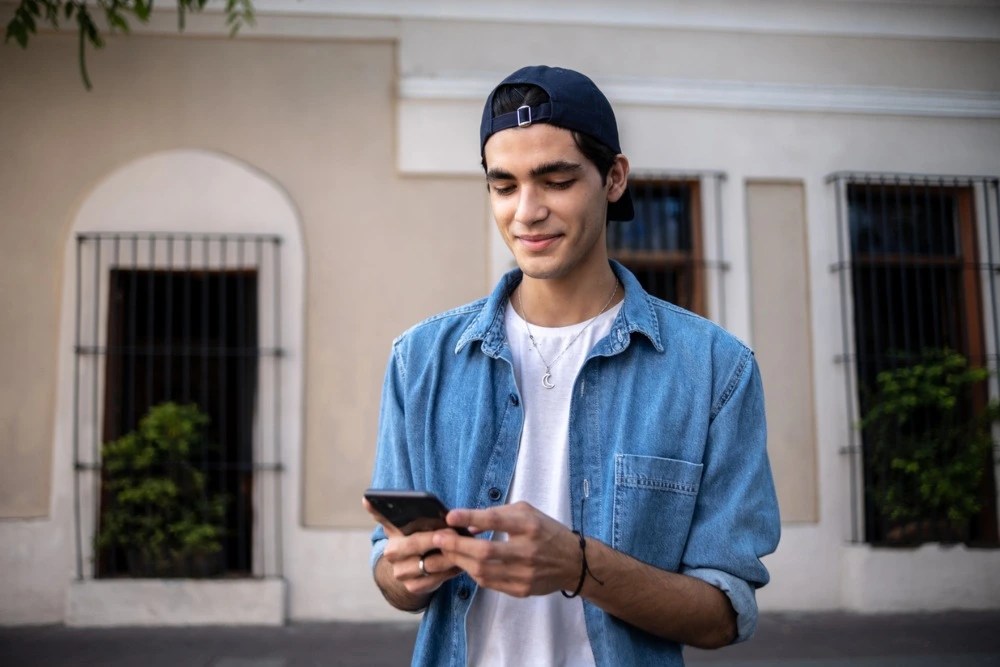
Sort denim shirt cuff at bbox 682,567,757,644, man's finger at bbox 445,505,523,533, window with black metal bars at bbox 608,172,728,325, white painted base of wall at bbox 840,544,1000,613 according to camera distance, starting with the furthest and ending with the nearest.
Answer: window with black metal bars at bbox 608,172,728,325, white painted base of wall at bbox 840,544,1000,613, denim shirt cuff at bbox 682,567,757,644, man's finger at bbox 445,505,523,533

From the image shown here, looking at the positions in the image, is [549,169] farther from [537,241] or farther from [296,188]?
[296,188]

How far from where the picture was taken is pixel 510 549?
4.47 feet

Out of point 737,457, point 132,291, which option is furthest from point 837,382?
point 737,457

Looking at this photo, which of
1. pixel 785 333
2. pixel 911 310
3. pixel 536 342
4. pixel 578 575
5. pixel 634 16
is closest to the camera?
pixel 578 575

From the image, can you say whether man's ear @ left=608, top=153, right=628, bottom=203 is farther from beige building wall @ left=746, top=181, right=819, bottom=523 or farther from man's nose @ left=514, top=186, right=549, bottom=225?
beige building wall @ left=746, top=181, right=819, bottom=523

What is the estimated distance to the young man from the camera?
1.61 metres

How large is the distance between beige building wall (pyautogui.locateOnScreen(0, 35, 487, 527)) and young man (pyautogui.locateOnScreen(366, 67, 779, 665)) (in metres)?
4.90

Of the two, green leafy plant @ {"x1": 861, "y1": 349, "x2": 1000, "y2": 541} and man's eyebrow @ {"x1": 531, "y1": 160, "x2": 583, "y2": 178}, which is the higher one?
man's eyebrow @ {"x1": 531, "y1": 160, "x2": 583, "y2": 178}

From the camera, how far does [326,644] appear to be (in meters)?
5.86

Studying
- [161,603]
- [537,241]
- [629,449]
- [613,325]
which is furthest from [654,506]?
[161,603]

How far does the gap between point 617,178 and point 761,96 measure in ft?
18.7

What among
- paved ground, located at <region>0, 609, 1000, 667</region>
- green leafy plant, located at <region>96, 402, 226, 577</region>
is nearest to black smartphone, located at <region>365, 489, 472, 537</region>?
paved ground, located at <region>0, 609, 1000, 667</region>

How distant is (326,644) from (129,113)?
13.0 ft

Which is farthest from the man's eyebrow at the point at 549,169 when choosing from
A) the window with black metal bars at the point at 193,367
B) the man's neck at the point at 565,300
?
the window with black metal bars at the point at 193,367
